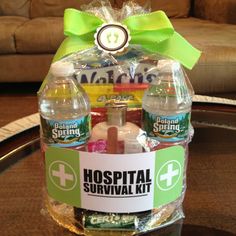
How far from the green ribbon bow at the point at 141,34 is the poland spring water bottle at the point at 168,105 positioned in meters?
0.03

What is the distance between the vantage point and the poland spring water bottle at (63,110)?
548 mm

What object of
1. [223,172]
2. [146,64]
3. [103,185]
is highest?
[146,64]

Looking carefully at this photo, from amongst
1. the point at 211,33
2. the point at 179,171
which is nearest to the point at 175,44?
the point at 179,171

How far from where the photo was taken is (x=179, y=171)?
56cm

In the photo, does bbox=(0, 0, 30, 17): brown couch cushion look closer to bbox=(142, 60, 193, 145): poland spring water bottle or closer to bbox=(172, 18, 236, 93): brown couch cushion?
bbox=(172, 18, 236, 93): brown couch cushion

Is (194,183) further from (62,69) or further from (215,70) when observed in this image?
(215,70)

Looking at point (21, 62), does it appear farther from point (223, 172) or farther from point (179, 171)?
point (179, 171)

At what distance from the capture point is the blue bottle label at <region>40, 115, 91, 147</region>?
0.55 metres

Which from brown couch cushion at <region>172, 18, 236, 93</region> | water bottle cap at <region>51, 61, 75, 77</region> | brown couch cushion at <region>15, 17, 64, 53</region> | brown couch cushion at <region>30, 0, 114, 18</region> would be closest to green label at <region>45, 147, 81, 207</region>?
water bottle cap at <region>51, 61, 75, 77</region>

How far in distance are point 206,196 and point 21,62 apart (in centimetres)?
160

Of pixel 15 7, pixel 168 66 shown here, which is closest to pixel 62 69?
pixel 168 66

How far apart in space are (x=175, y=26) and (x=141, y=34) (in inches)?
61.7

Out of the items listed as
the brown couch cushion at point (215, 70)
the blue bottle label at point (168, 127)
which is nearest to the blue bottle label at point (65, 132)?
the blue bottle label at point (168, 127)

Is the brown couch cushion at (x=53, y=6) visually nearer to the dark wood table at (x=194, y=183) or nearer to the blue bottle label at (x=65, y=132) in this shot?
the dark wood table at (x=194, y=183)
